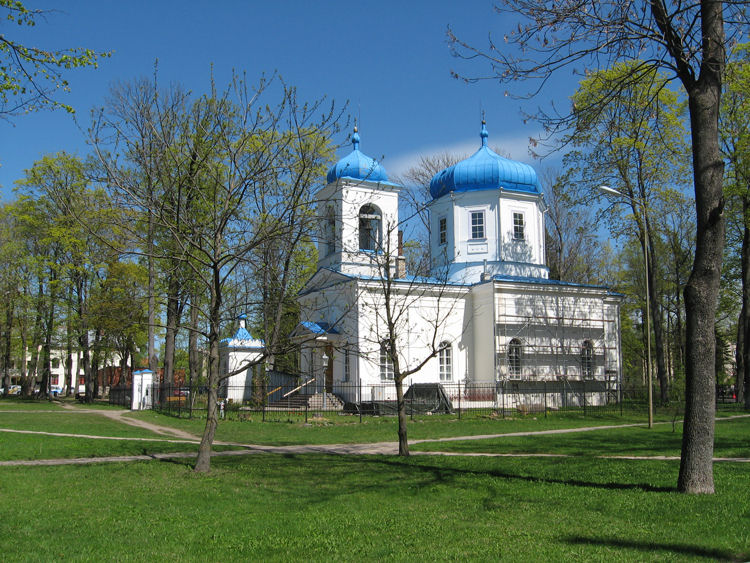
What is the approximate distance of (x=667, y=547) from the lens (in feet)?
21.2

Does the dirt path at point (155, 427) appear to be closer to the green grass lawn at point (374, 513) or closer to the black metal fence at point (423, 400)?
the black metal fence at point (423, 400)

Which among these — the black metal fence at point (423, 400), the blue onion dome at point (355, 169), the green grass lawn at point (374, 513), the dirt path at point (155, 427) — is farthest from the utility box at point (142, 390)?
the green grass lawn at point (374, 513)

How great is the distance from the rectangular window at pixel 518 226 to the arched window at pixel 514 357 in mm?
5487

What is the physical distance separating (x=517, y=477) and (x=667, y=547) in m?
4.59

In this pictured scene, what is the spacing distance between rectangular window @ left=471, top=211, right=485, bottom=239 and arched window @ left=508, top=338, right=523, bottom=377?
573 cm

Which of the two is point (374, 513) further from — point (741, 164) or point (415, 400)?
point (741, 164)

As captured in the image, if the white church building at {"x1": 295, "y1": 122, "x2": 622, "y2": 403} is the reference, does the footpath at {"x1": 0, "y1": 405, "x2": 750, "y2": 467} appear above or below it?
below

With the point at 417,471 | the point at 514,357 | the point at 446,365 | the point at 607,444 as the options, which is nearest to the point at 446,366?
the point at 446,365

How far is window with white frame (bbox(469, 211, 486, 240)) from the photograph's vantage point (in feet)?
108

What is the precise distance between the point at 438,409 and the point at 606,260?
95.9 ft

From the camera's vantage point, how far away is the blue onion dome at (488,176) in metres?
33.1

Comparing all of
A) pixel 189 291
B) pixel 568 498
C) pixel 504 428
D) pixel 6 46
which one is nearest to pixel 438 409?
pixel 504 428

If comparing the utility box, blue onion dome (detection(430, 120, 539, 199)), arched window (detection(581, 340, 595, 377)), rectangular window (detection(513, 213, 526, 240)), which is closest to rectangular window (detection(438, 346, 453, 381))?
arched window (detection(581, 340, 595, 377))

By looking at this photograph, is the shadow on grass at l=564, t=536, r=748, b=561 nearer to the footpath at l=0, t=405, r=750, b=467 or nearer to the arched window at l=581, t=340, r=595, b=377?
the footpath at l=0, t=405, r=750, b=467
